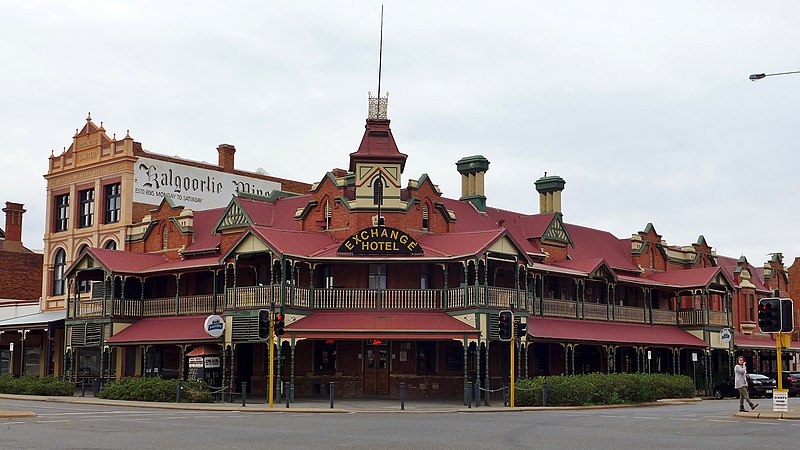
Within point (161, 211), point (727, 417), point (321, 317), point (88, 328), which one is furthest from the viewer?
point (161, 211)

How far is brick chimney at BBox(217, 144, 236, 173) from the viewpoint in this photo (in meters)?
62.1

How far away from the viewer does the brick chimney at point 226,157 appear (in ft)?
204

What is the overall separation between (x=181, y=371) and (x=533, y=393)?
14.9 m

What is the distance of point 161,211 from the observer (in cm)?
5334

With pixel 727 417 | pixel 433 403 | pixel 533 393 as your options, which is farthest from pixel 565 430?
pixel 433 403

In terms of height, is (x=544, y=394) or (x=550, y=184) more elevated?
(x=550, y=184)

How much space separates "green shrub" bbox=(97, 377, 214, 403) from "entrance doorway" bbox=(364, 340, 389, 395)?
6784 mm

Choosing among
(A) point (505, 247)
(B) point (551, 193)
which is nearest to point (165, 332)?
(A) point (505, 247)

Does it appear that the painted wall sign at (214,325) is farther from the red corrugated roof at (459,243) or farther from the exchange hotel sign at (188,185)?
the exchange hotel sign at (188,185)

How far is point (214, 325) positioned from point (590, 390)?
15.0 metres

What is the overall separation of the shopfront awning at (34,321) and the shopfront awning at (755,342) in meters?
36.7

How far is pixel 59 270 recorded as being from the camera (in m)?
58.9

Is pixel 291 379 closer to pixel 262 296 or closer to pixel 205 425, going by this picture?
pixel 262 296

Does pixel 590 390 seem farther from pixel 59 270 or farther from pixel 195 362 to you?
pixel 59 270
